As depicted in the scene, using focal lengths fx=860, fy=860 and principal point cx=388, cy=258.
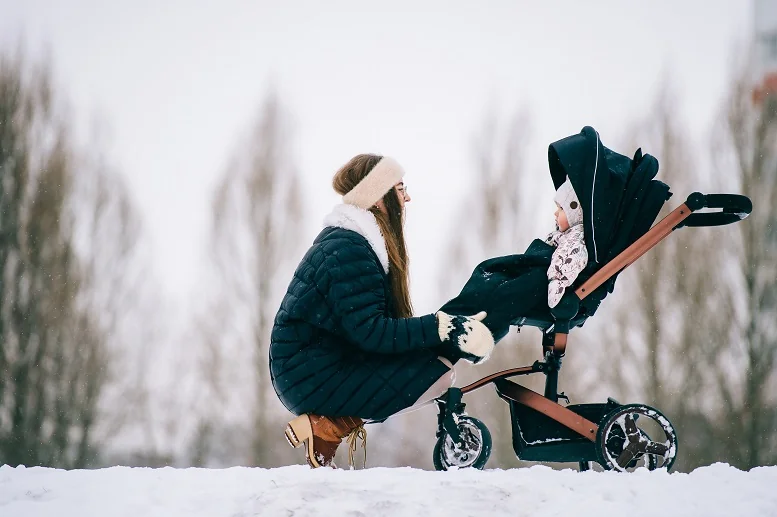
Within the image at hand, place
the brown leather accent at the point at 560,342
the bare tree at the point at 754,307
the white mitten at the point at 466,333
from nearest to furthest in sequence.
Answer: the white mitten at the point at 466,333
the brown leather accent at the point at 560,342
the bare tree at the point at 754,307

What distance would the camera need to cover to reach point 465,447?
4387 mm

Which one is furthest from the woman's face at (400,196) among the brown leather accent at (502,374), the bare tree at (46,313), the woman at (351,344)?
the bare tree at (46,313)

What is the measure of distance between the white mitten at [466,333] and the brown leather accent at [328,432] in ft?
2.27

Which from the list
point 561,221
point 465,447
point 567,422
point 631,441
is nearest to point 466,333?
point 465,447

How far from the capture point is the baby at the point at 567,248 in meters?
4.36

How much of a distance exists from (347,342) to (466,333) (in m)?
0.64

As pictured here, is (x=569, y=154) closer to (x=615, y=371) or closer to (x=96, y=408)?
(x=615, y=371)

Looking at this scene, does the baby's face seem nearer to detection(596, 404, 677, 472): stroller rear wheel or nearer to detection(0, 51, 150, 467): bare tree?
detection(596, 404, 677, 472): stroller rear wheel

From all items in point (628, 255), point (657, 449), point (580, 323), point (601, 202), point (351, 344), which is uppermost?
point (601, 202)

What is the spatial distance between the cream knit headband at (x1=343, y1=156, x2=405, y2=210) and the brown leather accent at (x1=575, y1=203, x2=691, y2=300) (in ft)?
3.74

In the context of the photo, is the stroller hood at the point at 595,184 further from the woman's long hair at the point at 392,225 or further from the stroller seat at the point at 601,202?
the woman's long hair at the point at 392,225

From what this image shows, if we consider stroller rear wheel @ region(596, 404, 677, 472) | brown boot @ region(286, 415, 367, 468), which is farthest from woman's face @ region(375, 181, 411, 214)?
stroller rear wheel @ region(596, 404, 677, 472)

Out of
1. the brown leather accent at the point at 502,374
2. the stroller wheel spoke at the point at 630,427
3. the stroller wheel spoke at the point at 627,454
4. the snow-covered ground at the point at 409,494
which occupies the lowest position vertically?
the snow-covered ground at the point at 409,494

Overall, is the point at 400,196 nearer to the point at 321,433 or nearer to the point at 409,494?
the point at 321,433
